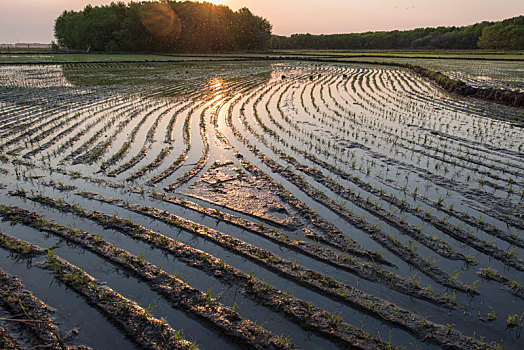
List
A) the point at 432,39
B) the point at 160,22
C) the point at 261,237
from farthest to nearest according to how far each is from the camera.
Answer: the point at 432,39 → the point at 160,22 → the point at 261,237

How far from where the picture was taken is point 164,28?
6481 centimetres

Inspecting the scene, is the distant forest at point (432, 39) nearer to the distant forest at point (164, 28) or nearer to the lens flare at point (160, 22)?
the distant forest at point (164, 28)

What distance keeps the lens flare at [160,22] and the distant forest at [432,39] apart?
37800mm

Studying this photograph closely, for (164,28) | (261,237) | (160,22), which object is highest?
(160,22)

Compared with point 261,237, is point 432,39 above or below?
above

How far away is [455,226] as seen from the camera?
4840 millimetres

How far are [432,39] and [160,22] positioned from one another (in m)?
66.3

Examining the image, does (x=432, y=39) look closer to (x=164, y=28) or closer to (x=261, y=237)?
(x=164, y=28)

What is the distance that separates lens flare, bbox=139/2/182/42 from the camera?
63906 mm

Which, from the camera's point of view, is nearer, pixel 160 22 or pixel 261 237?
pixel 261 237

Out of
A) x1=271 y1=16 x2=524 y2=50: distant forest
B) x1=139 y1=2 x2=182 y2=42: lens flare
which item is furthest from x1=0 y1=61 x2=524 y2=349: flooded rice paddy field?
x1=271 y1=16 x2=524 y2=50: distant forest

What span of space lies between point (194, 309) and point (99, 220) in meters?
2.60

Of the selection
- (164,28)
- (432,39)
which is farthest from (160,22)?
(432,39)

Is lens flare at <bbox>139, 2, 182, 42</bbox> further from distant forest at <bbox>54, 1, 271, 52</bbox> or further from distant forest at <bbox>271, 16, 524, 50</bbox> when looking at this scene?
distant forest at <bbox>271, 16, 524, 50</bbox>
